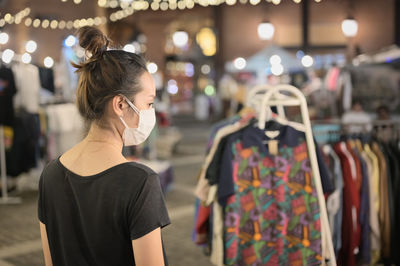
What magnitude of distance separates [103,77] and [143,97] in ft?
0.50

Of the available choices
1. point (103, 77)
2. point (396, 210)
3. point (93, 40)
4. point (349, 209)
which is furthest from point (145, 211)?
point (396, 210)

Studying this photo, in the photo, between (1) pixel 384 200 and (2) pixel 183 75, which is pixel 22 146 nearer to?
(1) pixel 384 200

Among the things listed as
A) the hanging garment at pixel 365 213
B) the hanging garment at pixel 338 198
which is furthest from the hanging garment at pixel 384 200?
the hanging garment at pixel 338 198

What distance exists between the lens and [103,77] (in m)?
1.63

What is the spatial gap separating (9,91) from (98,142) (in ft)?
19.0

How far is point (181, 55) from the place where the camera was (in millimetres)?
23484

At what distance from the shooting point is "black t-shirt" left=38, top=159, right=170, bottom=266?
1.54 metres

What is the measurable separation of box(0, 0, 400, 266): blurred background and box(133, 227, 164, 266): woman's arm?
505 millimetres

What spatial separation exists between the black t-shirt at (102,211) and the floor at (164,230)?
120 inches

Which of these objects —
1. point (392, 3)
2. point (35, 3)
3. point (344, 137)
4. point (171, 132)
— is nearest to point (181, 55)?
point (35, 3)

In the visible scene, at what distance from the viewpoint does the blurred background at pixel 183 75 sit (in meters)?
6.89

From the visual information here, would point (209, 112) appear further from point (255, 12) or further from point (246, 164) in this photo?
point (246, 164)

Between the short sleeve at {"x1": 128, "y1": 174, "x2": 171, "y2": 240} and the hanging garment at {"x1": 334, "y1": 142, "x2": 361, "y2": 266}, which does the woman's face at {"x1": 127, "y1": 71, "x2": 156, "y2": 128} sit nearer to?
the short sleeve at {"x1": 128, "y1": 174, "x2": 171, "y2": 240}

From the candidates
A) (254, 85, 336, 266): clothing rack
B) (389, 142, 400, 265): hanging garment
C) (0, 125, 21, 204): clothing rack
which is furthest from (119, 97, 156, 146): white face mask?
(0, 125, 21, 204): clothing rack
